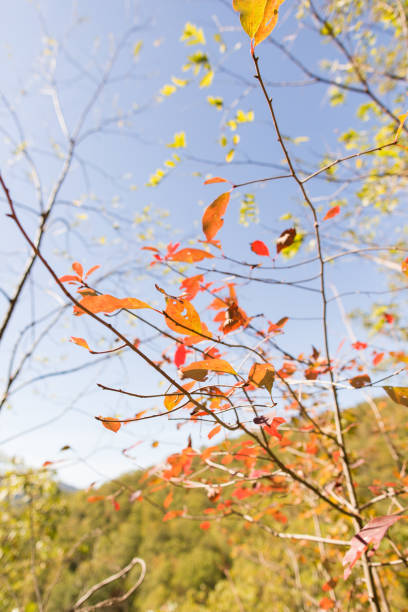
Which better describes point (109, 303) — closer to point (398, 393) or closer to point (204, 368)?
point (204, 368)

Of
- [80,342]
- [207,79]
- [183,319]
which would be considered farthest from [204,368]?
[207,79]

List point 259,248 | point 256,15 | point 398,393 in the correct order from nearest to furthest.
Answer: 1. point 256,15
2. point 398,393
3. point 259,248

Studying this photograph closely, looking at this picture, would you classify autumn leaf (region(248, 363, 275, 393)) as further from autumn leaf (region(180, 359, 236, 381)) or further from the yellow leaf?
the yellow leaf

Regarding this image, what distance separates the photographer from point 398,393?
0.50m

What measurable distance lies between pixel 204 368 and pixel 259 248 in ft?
1.38

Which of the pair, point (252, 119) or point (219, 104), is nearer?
point (252, 119)

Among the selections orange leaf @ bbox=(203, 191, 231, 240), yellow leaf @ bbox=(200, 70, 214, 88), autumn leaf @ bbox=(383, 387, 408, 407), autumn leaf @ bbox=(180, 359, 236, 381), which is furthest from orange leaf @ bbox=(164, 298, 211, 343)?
yellow leaf @ bbox=(200, 70, 214, 88)

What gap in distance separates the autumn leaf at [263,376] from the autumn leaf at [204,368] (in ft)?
0.21

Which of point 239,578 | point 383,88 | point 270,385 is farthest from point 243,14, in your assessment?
point 239,578

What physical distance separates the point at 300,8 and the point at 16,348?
290cm

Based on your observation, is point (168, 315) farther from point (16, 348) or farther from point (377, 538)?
point (16, 348)

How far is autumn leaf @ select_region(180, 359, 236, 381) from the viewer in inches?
16.8

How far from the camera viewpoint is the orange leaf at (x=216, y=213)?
535 millimetres

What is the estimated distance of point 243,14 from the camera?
383 millimetres
